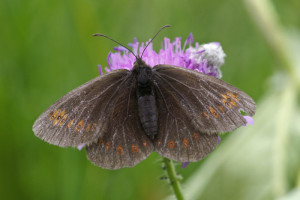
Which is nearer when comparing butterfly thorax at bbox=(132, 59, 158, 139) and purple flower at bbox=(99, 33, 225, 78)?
butterfly thorax at bbox=(132, 59, 158, 139)

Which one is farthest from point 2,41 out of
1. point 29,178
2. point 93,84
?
point 93,84

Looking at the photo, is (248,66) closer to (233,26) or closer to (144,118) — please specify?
(233,26)

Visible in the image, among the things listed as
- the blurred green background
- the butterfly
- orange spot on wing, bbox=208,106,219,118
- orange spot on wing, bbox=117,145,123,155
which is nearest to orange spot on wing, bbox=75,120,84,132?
the butterfly

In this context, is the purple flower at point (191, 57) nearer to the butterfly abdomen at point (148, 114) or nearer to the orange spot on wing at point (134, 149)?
the butterfly abdomen at point (148, 114)

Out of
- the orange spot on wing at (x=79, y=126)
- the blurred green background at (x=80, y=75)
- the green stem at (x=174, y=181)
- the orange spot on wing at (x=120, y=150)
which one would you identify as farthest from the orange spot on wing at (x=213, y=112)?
the blurred green background at (x=80, y=75)

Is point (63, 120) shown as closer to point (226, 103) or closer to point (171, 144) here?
point (171, 144)

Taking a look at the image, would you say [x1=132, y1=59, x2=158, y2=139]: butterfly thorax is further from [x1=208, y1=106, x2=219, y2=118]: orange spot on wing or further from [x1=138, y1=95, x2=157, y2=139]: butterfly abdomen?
[x1=208, y1=106, x2=219, y2=118]: orange spot on wing
